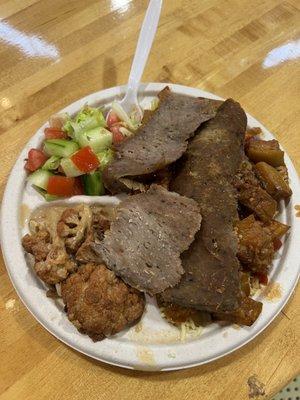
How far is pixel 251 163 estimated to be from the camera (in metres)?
2.71

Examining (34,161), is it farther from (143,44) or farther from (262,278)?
(262,278)

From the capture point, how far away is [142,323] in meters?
2.25

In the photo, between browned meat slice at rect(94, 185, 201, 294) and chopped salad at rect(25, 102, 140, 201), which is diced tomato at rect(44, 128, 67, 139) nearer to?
chopped salad at rect(25, 102, 140, 201)

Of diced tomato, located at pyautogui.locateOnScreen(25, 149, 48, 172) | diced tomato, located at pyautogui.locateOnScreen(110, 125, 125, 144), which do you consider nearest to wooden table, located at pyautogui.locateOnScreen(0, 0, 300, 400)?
diced tomato, located at pyautogui.locateOnScreen(25, 149, 48, 172)

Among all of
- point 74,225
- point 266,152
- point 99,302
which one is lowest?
point 266,152

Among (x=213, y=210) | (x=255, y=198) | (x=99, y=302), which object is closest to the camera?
(x=99, y=302)

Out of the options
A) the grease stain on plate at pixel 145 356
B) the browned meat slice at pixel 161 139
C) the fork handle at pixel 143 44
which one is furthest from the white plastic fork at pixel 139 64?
the grease stain on plate at pixel 145 356

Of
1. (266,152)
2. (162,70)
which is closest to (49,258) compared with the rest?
(266,152)

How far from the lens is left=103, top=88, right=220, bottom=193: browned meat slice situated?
2.45 m

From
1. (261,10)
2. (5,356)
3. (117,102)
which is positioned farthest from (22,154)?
(261,10)

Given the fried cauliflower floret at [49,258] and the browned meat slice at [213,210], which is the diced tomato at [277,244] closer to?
the browned meat slice at [213,210]

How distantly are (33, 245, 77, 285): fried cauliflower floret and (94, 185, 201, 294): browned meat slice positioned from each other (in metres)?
0.17

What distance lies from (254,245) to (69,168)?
3.56 feet

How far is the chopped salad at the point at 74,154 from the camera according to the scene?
257 centimetres
